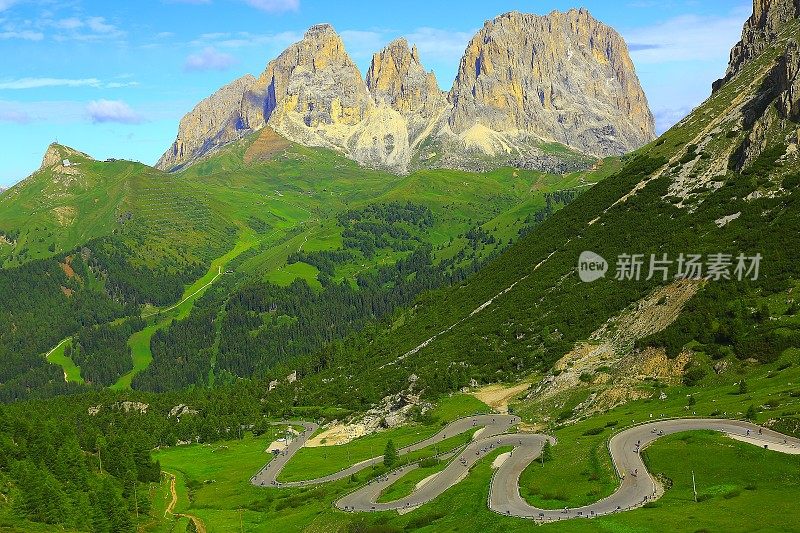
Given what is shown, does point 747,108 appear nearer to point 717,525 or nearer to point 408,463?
point 408,463

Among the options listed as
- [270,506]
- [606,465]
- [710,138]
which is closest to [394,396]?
[270,506]

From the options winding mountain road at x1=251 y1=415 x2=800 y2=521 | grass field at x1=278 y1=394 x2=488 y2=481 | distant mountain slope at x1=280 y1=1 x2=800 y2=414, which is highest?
distant mountain slope at x1=280 y1=1 x2=800 y2=414

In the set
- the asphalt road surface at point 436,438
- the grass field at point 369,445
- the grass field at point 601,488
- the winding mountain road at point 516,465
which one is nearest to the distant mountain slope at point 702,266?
the grass field at point 369,445

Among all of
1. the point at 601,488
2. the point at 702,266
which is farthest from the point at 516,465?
the point at 702,266

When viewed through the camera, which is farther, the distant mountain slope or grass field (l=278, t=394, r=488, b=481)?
grass field (l=278, t=394, r=488, b=481)

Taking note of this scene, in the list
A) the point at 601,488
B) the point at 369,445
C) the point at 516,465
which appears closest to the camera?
the point at 601,488

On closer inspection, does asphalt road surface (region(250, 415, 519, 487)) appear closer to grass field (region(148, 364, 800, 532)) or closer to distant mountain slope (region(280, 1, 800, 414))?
grass field (region(148, 364, 800, 532))

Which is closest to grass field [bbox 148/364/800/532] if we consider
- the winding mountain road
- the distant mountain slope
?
the winding mountain road

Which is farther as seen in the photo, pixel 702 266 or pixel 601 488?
pixel 702 266

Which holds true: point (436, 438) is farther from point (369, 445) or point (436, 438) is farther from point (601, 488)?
point (601, 488)
